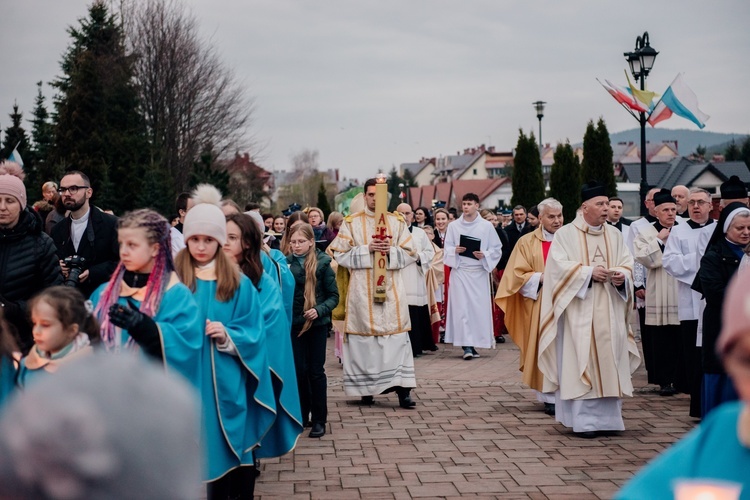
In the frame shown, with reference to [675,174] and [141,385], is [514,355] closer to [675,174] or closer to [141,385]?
[141,385]

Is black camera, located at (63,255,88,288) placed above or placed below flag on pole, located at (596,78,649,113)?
below

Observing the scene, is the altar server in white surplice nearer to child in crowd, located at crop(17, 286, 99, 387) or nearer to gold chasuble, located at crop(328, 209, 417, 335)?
gold chasuble, located at crop(328, 209, 417, 335)

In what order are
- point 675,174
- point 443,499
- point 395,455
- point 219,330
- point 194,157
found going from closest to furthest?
point 219,330 → point 443,499 → point 395,455 → point 194,157 → point 675,174

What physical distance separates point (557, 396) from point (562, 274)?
1.08m

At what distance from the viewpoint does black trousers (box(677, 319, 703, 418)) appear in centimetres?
884

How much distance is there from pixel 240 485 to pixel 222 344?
3.35 feet

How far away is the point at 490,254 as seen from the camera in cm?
1430

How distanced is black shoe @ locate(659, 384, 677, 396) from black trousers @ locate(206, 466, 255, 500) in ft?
19.1

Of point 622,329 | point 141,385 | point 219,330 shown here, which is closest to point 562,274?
point 622,329

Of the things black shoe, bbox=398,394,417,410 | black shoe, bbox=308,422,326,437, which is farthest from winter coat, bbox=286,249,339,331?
black shoe, bbox=398,394,417,410

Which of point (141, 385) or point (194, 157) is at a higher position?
point (194, 157)

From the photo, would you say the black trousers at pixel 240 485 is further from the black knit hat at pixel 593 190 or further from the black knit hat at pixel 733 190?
the black knit hat at pixel 733 190

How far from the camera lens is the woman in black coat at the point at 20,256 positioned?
6.33 m

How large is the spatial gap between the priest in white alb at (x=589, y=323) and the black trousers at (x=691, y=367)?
826mm
